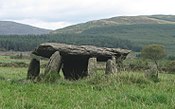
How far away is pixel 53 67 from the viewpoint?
19.2 m

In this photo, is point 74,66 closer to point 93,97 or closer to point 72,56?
point 72,56

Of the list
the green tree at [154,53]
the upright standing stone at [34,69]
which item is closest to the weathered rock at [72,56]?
the upright standing stone at [34,69]

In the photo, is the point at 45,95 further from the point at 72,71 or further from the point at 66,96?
the point at 72,71

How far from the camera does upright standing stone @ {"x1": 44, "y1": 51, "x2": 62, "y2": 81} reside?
1734 cm

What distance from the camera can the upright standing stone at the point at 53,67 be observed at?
17.3 metres

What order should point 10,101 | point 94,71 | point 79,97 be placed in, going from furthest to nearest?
point 94,71 < point 79,97 < point 10,101

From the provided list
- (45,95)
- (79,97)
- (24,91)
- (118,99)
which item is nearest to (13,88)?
(24,91)

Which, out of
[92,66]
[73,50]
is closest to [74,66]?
[73,50]

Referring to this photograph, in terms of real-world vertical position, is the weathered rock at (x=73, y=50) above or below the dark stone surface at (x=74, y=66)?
above

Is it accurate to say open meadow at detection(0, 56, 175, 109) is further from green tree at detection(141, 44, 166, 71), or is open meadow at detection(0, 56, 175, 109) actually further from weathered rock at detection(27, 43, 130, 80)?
green tree at detection(141, 44, 166, 71)

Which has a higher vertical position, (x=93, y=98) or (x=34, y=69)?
(x=93, y=98)

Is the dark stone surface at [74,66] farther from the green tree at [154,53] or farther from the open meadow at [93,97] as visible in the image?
the green tree at [154,53]

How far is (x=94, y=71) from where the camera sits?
18875 mm

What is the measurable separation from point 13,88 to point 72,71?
9.12m
